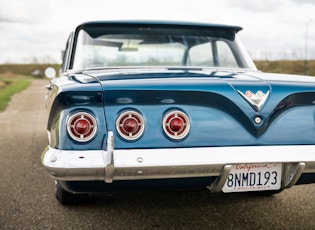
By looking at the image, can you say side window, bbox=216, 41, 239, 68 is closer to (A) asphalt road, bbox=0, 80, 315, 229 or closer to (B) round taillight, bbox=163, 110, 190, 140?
(A) asphalt road, bbox=0, 80, 315, 229

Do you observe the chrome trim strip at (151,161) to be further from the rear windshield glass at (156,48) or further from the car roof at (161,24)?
the car roof at (161,24)

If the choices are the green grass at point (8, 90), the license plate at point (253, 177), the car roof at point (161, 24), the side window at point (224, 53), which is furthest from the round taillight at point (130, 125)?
the green grass at point (8, 90)

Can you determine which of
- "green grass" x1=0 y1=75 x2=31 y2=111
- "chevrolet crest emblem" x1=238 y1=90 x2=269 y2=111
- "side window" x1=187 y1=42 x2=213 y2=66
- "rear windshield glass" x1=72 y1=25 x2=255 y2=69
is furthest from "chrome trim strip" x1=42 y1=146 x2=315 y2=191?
"green grass" x1=0 y1=75 x2=31 y2=111

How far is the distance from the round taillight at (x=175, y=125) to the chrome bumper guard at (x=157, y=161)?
0.29 ft

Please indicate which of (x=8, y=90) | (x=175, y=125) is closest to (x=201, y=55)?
(x=175, y=125)

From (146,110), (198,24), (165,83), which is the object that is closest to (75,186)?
(146,110)

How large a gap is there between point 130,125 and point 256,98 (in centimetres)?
77

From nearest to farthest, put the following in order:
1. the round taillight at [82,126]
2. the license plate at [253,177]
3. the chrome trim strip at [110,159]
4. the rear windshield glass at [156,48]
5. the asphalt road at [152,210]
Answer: the chrome trim strip at [110,159], the round taillight at [82,126], the license plate at [253,177], the asphalt road at [152,210], the rear windshield glass at [156,48]

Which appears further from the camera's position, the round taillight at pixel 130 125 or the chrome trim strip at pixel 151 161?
the round taillight at pixel 130 125

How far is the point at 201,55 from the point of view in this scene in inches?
163

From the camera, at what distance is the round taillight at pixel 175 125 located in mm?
2510

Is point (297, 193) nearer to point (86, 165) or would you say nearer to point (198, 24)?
point (198, 24)

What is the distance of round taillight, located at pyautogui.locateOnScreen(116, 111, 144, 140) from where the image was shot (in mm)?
2455

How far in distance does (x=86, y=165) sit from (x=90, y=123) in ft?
0.81
